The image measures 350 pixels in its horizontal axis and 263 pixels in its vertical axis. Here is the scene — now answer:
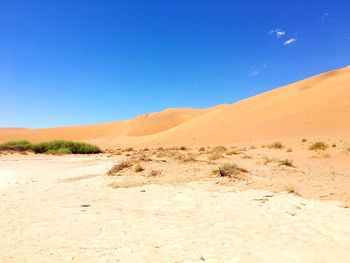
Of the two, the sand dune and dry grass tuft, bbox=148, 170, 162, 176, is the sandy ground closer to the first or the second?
dry grass tuft, bbox=148, 170, 162, 176

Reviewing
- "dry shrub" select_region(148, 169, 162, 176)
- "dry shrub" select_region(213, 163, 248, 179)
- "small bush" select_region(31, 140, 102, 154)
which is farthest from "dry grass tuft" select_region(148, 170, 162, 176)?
"small bush" select_region(31, 140, 102, 154)

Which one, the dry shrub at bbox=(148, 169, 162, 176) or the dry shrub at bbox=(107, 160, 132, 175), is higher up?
the dry shrub at bbox=(107, 160, 132, 175)

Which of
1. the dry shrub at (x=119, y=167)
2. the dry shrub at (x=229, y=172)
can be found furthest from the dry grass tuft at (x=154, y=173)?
the dry shrub at (x=229, y=172)

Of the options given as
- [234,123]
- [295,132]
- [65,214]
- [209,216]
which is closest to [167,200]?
[209,216]

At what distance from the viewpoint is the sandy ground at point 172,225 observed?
16.5 ft

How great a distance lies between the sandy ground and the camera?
5027mm

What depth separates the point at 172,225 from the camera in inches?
253

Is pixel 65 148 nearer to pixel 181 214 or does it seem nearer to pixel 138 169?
pixel 138 169

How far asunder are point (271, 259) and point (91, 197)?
5345mm

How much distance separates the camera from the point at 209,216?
6.98 meters

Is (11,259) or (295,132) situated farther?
(295,132)

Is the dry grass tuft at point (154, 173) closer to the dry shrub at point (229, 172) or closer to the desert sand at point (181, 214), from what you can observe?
the desert sand at point (181, 214)

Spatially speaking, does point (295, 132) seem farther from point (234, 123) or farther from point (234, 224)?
point (234, 224)

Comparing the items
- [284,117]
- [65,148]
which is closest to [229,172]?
[65,148]
